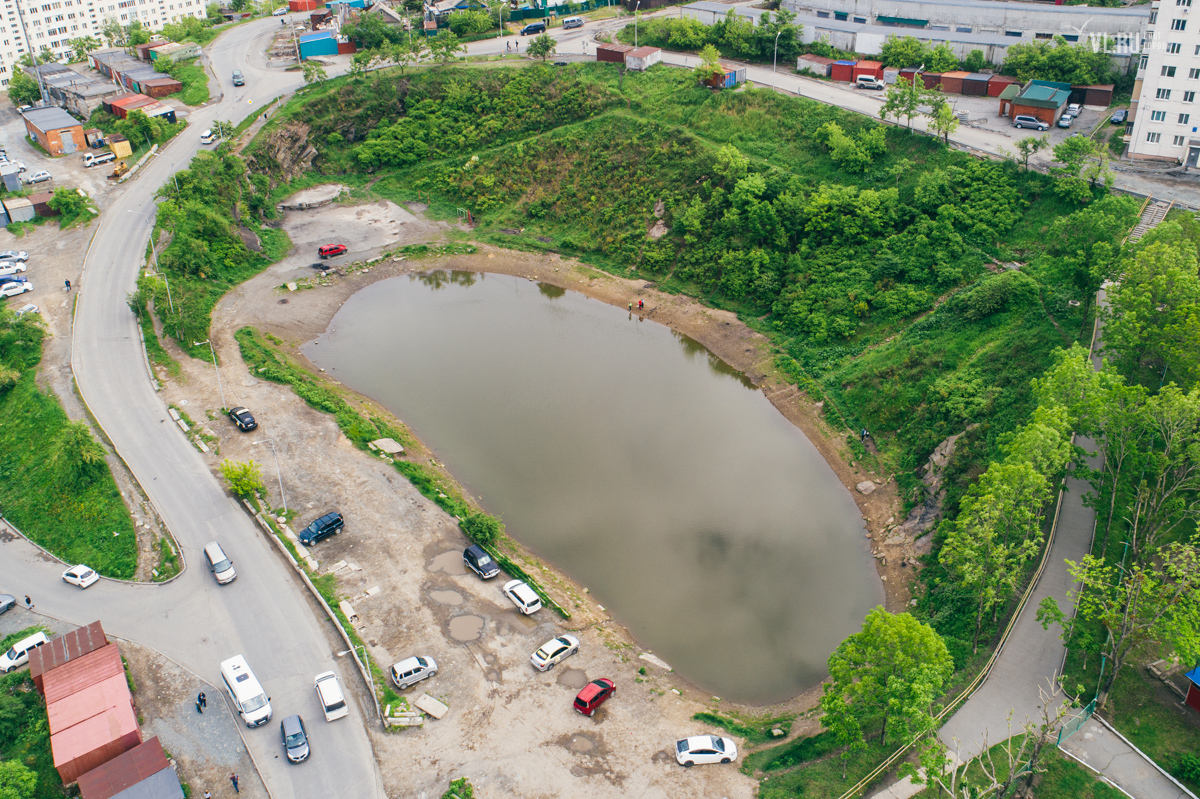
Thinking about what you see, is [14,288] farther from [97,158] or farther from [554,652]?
[554,652]

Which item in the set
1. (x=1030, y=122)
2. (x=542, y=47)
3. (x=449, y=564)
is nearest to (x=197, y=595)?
(x=449, y=564)

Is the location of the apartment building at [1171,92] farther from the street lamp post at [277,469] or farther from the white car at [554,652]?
the street lamp post at [277,469]

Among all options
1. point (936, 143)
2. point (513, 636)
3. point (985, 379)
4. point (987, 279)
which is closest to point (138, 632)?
point (513, 636)

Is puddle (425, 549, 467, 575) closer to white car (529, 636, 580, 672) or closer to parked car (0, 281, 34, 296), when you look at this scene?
white car (529, 636, 580, 672)

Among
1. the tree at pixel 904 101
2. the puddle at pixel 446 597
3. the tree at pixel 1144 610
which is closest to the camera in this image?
the tree at pixel 1144 610

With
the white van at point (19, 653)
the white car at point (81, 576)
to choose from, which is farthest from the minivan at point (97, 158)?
the white van at point (19, 653)

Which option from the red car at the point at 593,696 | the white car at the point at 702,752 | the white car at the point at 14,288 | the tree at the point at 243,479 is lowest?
the white car at the point at 702,752

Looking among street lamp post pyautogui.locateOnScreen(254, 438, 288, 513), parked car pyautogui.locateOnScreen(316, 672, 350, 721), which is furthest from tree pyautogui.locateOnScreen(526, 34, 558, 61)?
parked car pyautogui.locateOnScreen(316, 672, 350, 721)
